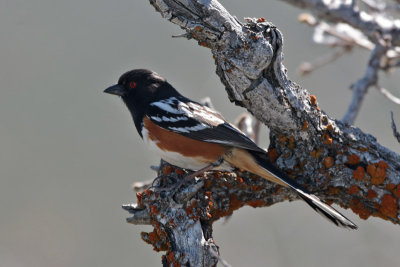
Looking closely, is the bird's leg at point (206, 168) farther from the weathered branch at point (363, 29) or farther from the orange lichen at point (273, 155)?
the weathered branch at point (363, 29)

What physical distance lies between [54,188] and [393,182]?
6.10m

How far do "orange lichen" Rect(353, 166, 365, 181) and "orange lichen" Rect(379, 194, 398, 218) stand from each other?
0.67 feet

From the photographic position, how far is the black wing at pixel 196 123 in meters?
3.63

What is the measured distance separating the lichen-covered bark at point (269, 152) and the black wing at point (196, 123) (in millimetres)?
254

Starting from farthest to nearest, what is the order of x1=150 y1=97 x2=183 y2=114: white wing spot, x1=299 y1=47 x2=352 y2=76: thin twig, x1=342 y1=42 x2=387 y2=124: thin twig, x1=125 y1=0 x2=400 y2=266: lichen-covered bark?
x1=299 y1=47 x2=352 y2=76: thin twig < x1=342 y1=42 x2=387 y2=124: thin twig < x1=150 y1=97 x2=183 y2=114: white wing spot < x1=125 y1=0 x2=400 y2=266: lichen-covered bark

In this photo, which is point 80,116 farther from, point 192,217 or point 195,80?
point 192,217

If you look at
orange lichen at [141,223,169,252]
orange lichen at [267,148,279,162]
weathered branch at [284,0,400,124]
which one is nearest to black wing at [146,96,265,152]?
orange lichen at [267,148,279,162]

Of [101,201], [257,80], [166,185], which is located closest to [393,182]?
[257,80]

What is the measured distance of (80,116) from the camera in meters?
8.84

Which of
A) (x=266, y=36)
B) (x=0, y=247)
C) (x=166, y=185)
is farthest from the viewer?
(x=0, y=247)

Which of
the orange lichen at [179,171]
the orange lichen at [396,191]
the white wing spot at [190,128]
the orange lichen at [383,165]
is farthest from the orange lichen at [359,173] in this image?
the orange lichen at [179,171]

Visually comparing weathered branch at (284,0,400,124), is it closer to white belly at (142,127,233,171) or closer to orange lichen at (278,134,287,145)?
orange lichen at (278,134,287,145)

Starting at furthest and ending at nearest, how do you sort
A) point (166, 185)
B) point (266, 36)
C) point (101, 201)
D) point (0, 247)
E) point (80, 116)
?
point (80, 116)
point (101, 201)
point (0, 247)
point (166, 185)
point (266, 36)

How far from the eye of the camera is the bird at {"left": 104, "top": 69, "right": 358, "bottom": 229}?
3359 mm
